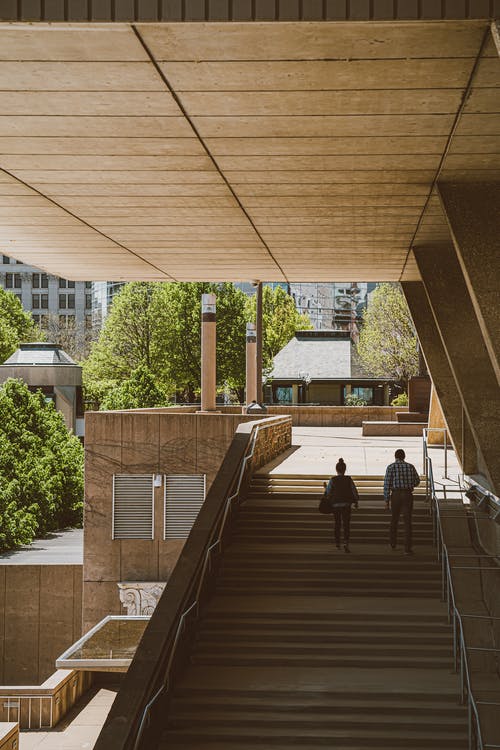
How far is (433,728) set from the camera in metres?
9.98

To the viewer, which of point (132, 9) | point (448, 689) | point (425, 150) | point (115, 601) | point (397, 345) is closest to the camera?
point (132, 9)

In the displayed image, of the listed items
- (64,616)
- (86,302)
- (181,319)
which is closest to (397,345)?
(181,319)

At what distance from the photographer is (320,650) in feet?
39.1

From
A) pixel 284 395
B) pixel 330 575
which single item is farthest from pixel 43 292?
pixel 330 575

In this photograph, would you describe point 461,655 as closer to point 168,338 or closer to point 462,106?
point 462,106

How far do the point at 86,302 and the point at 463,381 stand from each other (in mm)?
123714

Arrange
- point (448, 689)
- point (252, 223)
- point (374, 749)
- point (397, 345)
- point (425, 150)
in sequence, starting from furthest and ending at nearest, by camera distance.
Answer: point (397, 345)
point (252, 223)
point (425, 150)
point (448, 689)
point (374, 749)

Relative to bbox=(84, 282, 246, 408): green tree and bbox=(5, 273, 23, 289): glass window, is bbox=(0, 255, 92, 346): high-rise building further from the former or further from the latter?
bbox=(84, 282, 246, 408): green tree

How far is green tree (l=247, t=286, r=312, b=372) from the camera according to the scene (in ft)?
262

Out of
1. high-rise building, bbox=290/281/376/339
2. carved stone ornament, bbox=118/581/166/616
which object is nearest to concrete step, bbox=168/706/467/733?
carved stone ornament, bbox=118/581/166/616

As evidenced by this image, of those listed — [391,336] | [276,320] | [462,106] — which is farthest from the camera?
[276,320]

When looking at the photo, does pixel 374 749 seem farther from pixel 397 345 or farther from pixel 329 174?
pixel 397 345

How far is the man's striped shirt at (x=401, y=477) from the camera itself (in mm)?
14438

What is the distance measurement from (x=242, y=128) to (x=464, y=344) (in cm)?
967
